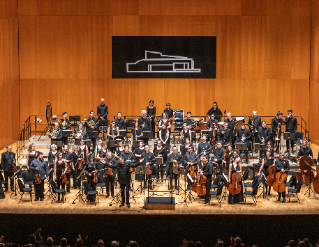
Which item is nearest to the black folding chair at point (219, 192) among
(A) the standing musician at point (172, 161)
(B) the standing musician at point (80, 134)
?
(A) the standing musician at point (172, 161)

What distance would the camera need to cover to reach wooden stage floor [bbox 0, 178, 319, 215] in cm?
1027

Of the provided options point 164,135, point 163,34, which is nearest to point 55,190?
point 164,135

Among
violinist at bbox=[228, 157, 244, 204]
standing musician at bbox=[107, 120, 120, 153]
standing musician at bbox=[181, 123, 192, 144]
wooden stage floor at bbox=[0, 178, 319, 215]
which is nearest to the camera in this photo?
wooden stage floor at bbox=[0, 178, 319, 215]

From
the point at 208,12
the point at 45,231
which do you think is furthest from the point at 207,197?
the point at 208,12

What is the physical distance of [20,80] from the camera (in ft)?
54.8

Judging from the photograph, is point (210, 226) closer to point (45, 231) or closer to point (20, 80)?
point (45, 231)

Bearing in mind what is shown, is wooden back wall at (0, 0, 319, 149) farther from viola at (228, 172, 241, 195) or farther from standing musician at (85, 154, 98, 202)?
viola at (228, 172, 241, 195)

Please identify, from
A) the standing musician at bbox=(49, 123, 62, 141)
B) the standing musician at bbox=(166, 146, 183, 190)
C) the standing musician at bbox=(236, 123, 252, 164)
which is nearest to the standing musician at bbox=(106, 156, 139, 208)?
the standing musician at bbox=(166, 146, 183, 190)

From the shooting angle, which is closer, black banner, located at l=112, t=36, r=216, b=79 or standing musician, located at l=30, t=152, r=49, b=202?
standing musician, located at l=30, t=152, r=49, b=202

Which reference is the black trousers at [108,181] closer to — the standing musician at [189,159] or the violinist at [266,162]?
the standing musician at [189,159]

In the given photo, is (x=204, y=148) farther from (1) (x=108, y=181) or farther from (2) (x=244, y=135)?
(1) (x=108, y=181)

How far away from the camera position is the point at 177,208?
10594 mm

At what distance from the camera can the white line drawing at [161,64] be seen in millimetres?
16547

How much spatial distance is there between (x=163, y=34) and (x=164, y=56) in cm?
76
